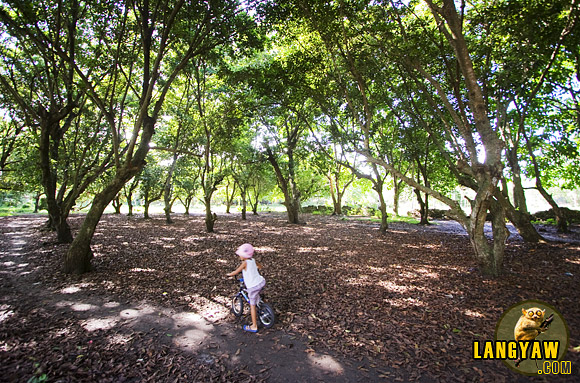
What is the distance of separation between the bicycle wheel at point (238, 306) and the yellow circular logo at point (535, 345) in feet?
13.2

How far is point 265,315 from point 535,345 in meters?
3.97

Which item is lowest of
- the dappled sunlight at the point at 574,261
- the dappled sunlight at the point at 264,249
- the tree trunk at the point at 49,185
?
the dappled sunlight at the point at 264,249

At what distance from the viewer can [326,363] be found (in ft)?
12.3

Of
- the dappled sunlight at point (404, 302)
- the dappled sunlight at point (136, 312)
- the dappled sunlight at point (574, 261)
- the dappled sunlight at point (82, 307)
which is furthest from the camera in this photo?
the dappled sunlight at point (574, 261)

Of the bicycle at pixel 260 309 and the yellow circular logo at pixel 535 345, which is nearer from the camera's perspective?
the yellow circular logo at pixel 535 345

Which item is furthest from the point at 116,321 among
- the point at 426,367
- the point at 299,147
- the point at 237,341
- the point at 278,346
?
the point at 299,147

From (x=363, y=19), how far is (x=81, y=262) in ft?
38.0

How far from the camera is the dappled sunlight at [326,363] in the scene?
3598mm

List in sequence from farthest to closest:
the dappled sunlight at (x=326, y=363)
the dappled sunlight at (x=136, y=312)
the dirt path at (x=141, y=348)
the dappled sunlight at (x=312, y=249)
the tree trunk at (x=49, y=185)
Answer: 1. the dappled sunlight at (x=312, y=249)
2. the tree trunk at (x=49, y=185)
3. the dappled sunlight at (x=136, y=312)
4. the dappled sunlight at (x=326, y=363)
5. the dirt path at (x=141, y=348)

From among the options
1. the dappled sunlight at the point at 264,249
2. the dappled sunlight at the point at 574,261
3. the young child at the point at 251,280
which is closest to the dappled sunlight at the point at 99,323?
the young child at the point at 251,280

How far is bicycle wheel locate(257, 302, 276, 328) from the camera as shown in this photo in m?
4.60

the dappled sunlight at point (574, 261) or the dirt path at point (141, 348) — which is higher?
the dappled sunlight at point (574, 261)

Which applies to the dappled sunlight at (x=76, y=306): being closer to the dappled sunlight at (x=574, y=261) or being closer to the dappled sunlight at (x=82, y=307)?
the dappled sunlight at (x=82, y=307)

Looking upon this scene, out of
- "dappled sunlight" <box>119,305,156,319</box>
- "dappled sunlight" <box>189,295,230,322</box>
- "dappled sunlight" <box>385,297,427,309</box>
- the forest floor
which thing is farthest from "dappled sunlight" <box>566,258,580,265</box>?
"dappled sunlight" <box>119,305,156,319</box>
